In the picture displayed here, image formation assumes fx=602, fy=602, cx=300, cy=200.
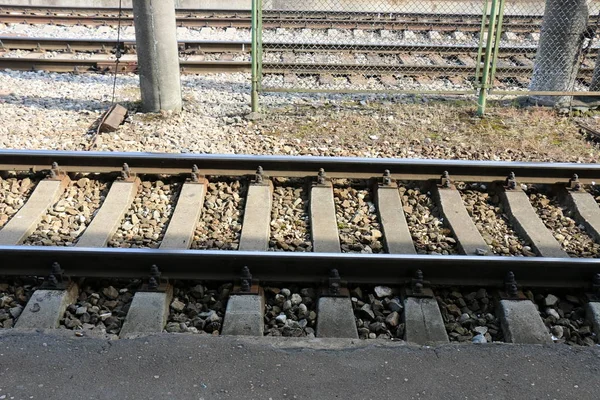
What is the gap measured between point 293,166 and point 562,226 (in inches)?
97.6

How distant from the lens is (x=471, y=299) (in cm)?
421

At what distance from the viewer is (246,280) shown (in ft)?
13.5

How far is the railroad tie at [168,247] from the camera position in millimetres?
3797

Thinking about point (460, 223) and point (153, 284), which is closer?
point (153, 284)

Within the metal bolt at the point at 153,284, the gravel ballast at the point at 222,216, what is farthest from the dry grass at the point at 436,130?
the metal bolt at the point at 153,284

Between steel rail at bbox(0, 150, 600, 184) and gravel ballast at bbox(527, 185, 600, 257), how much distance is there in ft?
0.54

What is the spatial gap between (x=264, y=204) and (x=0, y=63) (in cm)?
678

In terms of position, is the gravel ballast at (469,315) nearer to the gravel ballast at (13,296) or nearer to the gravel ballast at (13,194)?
the gravel ballast at (13,296)

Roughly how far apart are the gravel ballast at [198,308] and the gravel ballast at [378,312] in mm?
899

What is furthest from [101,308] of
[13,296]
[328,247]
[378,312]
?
[378,312]

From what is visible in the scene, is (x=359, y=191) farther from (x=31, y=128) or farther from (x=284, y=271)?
(x=31, y=128)

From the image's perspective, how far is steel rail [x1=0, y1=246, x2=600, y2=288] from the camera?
4.21 meters

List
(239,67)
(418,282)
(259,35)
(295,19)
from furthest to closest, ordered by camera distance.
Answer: (295,19) → (239,67) → (259,35) → (418,282)

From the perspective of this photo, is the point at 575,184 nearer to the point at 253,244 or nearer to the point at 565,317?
the point at 565,317
